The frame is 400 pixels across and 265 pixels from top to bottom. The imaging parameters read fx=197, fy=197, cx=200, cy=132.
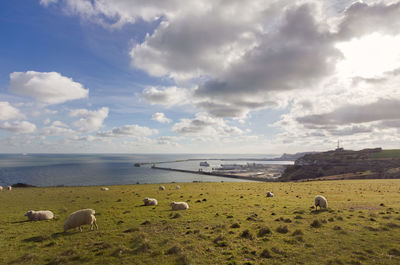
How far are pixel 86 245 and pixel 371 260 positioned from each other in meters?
17.3

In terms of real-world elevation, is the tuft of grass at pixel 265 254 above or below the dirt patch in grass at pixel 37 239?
above

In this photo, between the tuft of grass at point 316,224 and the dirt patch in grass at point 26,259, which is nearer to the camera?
the dirt patch in grass at point 26,259

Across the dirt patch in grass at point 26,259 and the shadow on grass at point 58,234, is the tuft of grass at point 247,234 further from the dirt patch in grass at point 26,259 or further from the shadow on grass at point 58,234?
the shadow on grass at point 58,234

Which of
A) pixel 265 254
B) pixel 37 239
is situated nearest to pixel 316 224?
pixel 265 254

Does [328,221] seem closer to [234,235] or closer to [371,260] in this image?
[371,260]

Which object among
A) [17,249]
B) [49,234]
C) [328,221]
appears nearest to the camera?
[17,249]

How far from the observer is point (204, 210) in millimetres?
23594

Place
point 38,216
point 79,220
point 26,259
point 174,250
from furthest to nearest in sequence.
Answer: point 38,216, point 79,220, point 174,250, point 26,259

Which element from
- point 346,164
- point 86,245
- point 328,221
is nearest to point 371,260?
point 328,221

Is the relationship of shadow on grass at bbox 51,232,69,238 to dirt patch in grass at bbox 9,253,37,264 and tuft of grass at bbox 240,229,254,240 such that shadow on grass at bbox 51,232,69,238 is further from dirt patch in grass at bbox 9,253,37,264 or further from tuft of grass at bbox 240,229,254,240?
tuft of grass at bbox 240,229,254,240

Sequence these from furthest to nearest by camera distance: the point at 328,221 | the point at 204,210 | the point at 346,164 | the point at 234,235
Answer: the point at 346,164 → the point at 204,210 → the point at 328,221 → the point at 234,235

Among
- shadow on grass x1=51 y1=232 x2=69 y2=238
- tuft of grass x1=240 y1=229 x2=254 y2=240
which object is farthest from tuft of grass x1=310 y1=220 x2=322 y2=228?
shadow on grass x1=51 y1=232 x2=69 y2=238

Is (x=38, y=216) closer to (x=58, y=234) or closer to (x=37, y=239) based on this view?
A: (x=58, y=234)

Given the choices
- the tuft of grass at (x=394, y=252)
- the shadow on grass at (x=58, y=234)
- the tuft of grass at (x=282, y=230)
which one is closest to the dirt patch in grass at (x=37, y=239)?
the shadow on grass at (x=58, y=234)
